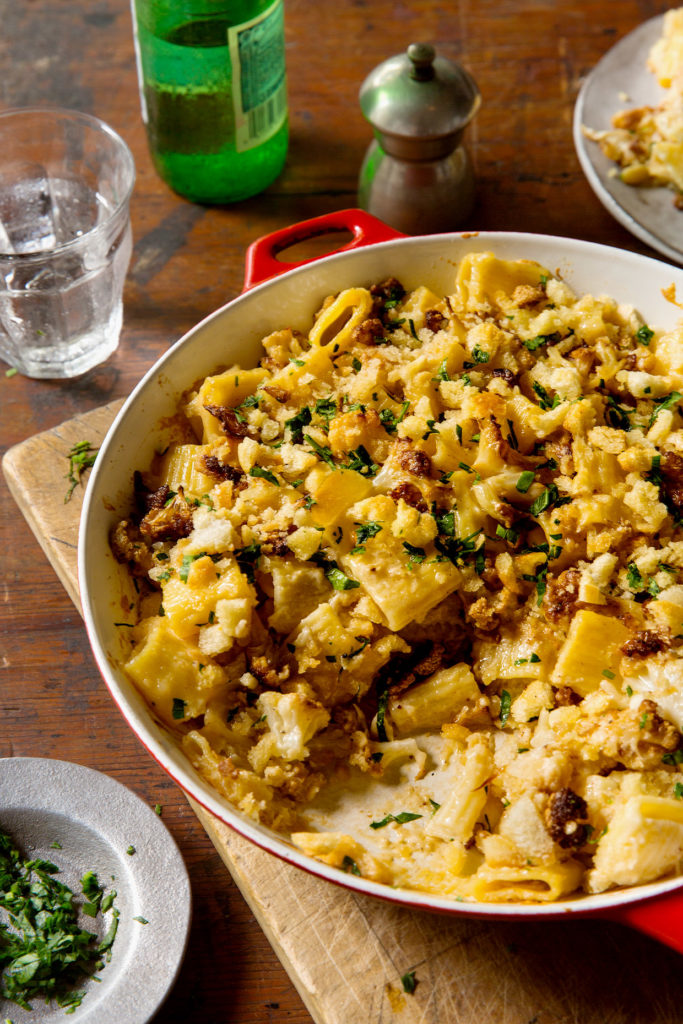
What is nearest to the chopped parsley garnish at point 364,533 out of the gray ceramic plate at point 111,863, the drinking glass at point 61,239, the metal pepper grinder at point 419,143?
the gray ceramic plate at point 111,863

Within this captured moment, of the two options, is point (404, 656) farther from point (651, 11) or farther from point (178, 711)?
point (651, 11)

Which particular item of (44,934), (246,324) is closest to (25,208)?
(246,324)

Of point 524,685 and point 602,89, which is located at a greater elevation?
point 602,89

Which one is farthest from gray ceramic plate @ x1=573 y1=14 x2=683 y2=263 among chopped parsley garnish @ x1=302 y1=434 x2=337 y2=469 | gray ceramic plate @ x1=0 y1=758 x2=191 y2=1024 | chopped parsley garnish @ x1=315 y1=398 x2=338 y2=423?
gray ceramic plate @ x1=0 y1=758 x2=191 y2=1024

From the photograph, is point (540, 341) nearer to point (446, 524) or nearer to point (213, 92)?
point (446, 524)

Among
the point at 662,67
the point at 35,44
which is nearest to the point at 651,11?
the point at 662,67

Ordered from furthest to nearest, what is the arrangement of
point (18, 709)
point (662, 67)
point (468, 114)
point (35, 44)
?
point (35, 44), point (662, 67), point (468, 114), point (18, 709)

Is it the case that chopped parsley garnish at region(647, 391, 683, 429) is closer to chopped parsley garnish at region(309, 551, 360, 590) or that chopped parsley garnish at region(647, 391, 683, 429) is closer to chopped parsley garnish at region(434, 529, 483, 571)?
chopped parsley garnish at region(434, 529, 483, 571)

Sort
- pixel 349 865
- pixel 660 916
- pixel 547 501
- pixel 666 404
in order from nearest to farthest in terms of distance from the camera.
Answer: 1. pixel 660 916
2. pixel 349 865
3. pixel 547 501
4. pixel 666 404
